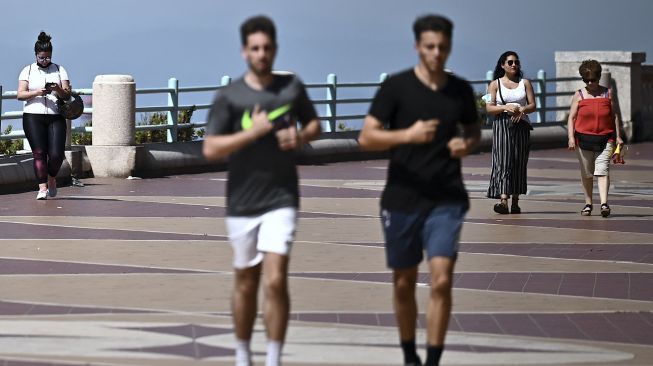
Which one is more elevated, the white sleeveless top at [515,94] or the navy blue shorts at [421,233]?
the white sleeveless top at [515,94]

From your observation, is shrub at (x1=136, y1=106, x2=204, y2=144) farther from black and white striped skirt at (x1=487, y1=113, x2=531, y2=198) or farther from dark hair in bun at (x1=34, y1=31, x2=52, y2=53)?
black and white striped skirt at (x1=487, y1=113, x2=531, y2=198)

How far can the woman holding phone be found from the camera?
60.6 ft

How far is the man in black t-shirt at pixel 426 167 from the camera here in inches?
303

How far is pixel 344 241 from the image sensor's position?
581 inches

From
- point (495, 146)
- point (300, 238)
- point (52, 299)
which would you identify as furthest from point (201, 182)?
point (52, 299)

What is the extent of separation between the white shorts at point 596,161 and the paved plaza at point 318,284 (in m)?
0.55

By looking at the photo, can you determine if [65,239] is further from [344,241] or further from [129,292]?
[129,292]

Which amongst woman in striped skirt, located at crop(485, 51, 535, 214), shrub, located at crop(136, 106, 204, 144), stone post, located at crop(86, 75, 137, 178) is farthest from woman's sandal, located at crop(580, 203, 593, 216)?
shrub, located at crop(136, 106, 204, 144)

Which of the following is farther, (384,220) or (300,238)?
(300,238)

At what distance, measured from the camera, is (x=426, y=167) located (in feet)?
25.6

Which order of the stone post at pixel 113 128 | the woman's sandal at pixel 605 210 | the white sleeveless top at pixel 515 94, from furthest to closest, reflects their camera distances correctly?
the stone post at pixel 113 128 → the woman's sandal at pixel 605 210 → the white sleeveless top at pixel 515 94

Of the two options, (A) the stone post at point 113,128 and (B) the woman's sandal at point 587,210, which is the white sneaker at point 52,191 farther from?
(B) the woman's sandal at point 587,210

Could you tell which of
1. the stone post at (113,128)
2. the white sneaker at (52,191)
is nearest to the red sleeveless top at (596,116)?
the white sneaker at (52,191)

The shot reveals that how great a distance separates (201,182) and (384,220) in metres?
14.8
